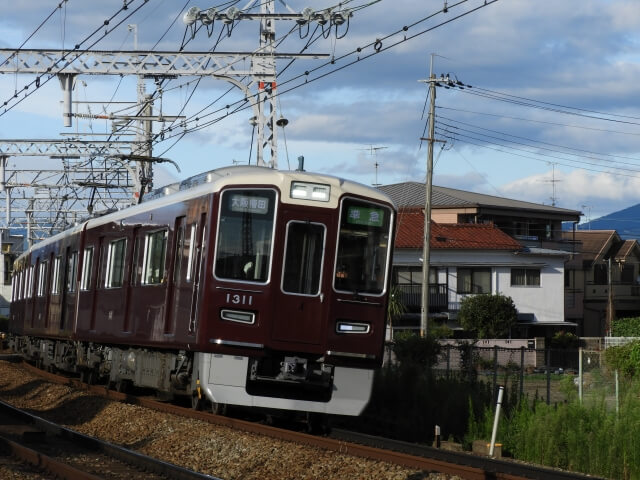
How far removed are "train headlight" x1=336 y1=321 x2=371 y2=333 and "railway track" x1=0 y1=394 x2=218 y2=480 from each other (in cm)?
284

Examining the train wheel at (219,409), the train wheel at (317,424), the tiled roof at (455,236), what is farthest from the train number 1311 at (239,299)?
the tiled roof at (455,236)

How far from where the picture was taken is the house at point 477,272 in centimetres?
4488

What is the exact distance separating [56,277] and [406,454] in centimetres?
1300

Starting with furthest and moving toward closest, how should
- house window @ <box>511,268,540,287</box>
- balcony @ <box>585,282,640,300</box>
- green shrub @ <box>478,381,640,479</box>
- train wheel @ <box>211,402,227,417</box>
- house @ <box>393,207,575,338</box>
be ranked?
1. balcony @ <box>585,282,640,300</box>
2. house window @ <box>511,268,540,287</box>
3. house @ <box>393,207,575,338</box>
4. train wheel @ <box>211,402,227,417</box>
5. green shrub @ <box>478,381,640,479</box>

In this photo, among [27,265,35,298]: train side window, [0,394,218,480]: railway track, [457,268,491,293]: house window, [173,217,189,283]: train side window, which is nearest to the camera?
[0,394,218,480]: railway track

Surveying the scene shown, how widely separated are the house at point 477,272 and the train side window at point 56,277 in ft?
73.8

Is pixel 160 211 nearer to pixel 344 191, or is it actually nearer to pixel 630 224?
pixel 344 191

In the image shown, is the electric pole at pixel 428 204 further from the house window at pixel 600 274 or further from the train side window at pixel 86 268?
the house window at pixel 600 274

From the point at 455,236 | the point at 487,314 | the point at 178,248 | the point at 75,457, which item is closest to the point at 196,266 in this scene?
the point at 178,248

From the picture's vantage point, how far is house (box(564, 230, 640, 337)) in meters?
56.5

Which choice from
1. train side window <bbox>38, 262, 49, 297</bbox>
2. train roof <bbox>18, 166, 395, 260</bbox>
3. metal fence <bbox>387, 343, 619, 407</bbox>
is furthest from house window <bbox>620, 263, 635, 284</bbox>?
train roof <bbox>18, 166, 395, 260</bbox>

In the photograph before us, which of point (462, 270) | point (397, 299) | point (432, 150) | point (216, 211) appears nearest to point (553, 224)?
point (462, 270)

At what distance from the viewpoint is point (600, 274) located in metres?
59.7

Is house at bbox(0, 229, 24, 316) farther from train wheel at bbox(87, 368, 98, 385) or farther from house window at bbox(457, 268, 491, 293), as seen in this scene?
train wheel at bbox(87, 368, 98, 385)
